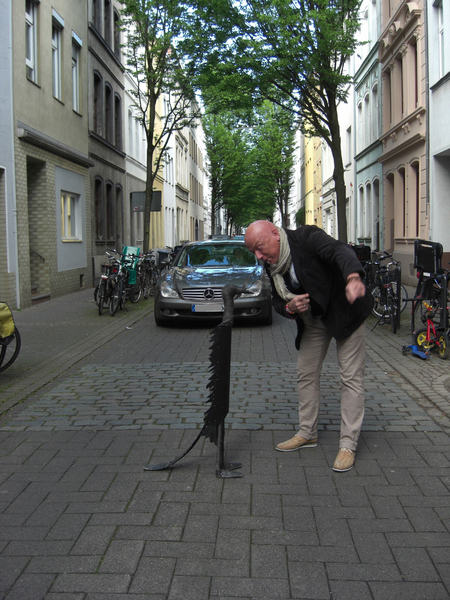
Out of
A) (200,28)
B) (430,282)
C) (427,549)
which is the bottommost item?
(427,549)

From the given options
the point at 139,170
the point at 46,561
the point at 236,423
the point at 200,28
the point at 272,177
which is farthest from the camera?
the point at 272,177

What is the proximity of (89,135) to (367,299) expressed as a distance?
64.8 feet

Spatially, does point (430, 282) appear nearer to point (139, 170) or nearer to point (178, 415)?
point (178, 415)

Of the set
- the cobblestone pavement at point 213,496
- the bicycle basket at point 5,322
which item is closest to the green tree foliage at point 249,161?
the bicycle basket at point 5,322

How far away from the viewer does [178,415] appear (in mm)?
5723

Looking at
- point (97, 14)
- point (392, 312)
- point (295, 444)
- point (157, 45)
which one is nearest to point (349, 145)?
point (97, 14)

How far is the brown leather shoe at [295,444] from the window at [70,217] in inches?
600

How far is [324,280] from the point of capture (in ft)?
13.6

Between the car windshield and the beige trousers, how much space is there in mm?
7788

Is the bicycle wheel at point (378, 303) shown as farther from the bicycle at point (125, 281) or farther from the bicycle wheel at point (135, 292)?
the bicycle wheel at point (135, 292)

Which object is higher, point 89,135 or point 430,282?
point 89,135

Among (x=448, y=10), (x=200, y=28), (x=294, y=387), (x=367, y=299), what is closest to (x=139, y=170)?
(x=200, y=28)

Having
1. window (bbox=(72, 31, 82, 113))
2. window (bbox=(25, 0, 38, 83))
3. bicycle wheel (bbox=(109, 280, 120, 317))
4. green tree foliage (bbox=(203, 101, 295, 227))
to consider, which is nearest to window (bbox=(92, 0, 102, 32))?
window (bbox=(72, 31, 82, 113))

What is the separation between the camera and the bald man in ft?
13.4
